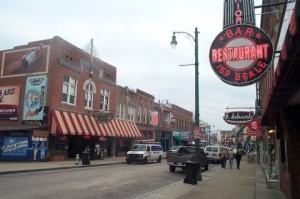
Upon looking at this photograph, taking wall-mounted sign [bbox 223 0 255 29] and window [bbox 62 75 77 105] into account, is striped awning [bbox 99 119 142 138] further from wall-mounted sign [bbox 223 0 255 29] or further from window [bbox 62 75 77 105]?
wall-mounted sign [bbox 223 0 255 29]

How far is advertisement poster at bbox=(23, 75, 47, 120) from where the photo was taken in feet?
96.6

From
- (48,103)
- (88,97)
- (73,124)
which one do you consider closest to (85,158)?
(73,124)

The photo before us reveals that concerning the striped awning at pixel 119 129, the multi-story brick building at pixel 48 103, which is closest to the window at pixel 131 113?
the striped awning at pixel 119 129

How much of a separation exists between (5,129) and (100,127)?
376 inches

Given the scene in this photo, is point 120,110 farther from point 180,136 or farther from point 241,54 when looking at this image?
point 241,54

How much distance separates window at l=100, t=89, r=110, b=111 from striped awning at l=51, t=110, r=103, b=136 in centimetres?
352

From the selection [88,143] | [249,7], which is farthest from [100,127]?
[249,7]

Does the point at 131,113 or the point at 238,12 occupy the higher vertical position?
the point at 131,113

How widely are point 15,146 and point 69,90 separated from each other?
7035mm

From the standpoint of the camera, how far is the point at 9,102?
3122 cm

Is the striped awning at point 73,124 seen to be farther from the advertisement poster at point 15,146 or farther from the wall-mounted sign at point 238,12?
the wall-mounted sign at point 238,12

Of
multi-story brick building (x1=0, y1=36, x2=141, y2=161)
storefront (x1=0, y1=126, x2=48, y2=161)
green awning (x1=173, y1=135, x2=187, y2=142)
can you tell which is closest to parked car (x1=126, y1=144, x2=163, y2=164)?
multi-story brick building (x1=0, y1=36, x2=141, y2=161)

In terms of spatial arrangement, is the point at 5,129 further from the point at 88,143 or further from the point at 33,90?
the point at 88,143

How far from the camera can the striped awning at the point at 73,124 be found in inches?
1136
